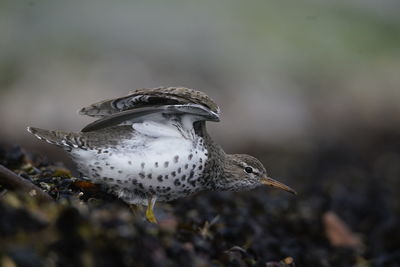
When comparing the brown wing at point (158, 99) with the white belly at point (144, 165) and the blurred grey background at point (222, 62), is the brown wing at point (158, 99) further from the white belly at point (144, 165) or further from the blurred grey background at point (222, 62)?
the blurred grey background at point (222, 62)

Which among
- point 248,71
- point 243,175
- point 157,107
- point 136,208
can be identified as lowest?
point 136,208

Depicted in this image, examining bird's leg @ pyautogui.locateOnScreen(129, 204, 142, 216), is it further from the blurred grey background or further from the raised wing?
the blurred grey background

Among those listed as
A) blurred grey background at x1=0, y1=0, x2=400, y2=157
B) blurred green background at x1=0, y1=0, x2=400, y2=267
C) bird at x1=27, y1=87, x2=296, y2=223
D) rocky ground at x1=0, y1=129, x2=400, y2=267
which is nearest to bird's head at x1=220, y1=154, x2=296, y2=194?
rocky ground at x1=0, y1=129, x2=400, y2=267

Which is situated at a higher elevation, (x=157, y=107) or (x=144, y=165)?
(x=157, y=107)

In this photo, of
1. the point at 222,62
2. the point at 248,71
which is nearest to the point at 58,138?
the point at 222,62

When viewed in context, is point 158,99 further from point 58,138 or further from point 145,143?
point 58,138

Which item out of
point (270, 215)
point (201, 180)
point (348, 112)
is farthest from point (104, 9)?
point (201, 180)

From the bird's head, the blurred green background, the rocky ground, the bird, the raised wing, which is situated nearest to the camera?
the rocky ground
